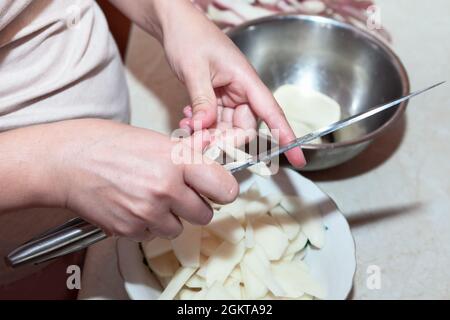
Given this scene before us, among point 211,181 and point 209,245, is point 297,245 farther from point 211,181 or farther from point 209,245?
point 211,181

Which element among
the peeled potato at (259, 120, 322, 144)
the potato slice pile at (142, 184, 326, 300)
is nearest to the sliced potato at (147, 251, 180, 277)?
the potato slice pile at (142, 184, 326, 300)

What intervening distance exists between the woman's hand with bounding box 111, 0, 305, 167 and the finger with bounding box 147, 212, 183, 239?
128 mm

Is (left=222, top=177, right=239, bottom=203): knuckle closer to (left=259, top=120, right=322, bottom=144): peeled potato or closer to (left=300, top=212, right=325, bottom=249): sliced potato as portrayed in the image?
(left=300, top=212, right=325, bottom=249): sliced potato

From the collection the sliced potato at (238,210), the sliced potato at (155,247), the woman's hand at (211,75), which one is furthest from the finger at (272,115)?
the sliced potato at (155,247)

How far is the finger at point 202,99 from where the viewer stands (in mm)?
651

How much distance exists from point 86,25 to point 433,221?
616 mm

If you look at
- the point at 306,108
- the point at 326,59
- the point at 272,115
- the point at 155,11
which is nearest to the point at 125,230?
the point at 272,115

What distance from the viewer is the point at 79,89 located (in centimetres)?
74

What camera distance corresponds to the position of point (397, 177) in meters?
0.89

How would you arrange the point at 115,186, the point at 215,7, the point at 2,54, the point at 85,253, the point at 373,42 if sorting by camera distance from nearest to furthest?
the point at 115,186 < the point at 2,54 < the point at 85,253 < the point at 373,42 < the point at 215,7

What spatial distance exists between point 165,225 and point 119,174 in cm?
8

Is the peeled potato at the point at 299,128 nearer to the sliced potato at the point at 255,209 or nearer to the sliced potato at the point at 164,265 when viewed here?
the sliced potato at the point at 255,209

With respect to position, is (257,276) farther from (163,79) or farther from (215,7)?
(215,7)
